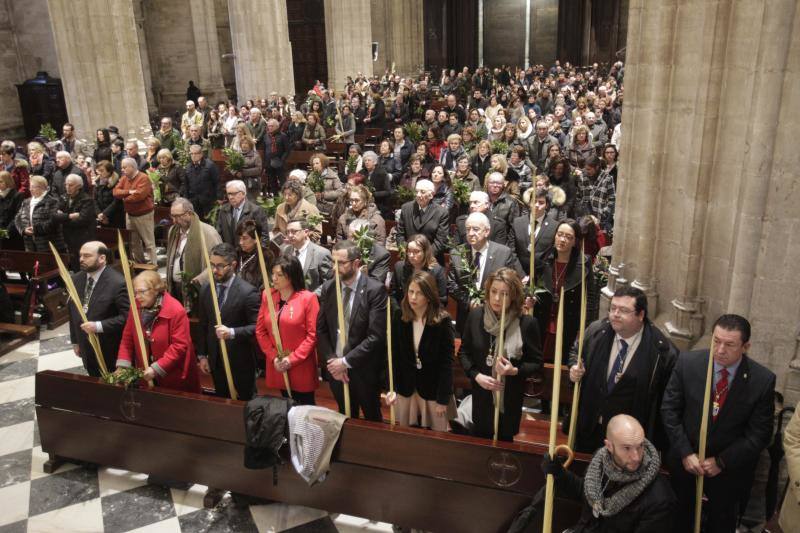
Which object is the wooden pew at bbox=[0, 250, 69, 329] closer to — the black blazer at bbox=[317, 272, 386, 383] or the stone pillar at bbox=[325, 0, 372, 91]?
the black blazer at bbox=[317, 272, 386, 383]

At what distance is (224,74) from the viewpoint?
84.4 feet

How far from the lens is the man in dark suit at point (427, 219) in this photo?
6.54 m

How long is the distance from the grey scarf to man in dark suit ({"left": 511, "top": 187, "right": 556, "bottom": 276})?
296 centimetres

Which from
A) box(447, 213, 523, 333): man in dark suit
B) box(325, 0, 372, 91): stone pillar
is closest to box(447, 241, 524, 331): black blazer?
box(447, 213, 523, 333): man in dark suit

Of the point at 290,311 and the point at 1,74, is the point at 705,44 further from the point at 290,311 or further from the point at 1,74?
the point at 1,74

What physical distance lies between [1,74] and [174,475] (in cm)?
1716

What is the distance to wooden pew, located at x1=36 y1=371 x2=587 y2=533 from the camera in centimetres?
389

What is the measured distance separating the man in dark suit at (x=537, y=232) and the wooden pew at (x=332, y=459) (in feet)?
5.78

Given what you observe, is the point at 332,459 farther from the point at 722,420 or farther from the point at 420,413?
the point at 722,420

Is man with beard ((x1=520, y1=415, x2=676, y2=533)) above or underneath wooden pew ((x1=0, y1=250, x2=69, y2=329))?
above

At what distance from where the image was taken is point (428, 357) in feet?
14.1

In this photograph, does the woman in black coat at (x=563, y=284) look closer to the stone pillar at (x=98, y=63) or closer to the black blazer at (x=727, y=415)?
the black blazer at (x=727, y=415)

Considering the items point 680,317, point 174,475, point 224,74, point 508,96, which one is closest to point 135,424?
point 174,475

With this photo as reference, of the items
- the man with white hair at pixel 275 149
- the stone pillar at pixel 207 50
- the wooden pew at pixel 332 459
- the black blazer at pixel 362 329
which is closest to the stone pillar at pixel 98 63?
the man with white hair at pixel 275 149
